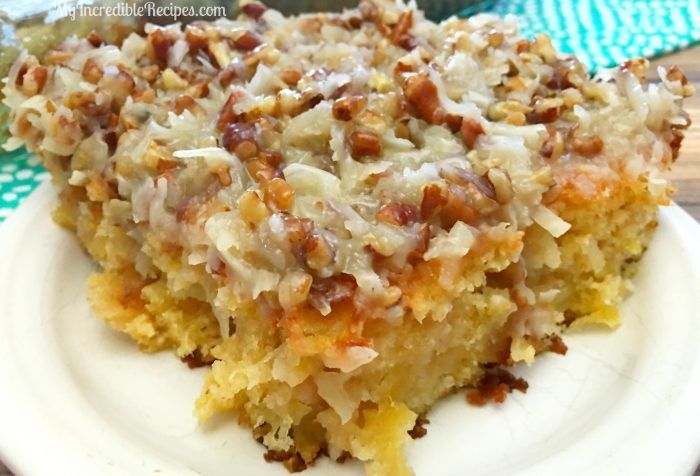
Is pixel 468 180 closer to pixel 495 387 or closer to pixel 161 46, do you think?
pixel 495 387

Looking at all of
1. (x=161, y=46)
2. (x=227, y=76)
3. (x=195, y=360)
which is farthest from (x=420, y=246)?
(x=161, y=46)

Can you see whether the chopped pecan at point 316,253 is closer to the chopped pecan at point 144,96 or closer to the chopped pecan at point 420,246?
the chopped pecan at point 420,246

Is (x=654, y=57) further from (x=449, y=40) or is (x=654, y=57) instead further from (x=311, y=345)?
(x=311, y=345)

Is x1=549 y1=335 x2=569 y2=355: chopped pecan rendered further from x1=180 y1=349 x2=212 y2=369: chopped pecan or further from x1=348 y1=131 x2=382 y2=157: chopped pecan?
x1=180 y1=349 x2=212 y2=369: chopped pecan

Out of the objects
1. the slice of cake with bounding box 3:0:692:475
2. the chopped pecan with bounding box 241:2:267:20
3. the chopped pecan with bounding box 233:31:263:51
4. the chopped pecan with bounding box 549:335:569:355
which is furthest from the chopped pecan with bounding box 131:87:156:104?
the chopped pecan with bounding box 549:335:569:355

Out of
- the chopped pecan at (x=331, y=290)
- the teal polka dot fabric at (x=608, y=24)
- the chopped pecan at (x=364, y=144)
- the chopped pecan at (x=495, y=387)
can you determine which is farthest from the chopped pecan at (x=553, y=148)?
the teal polka dot fabric at (x=608, y=24)

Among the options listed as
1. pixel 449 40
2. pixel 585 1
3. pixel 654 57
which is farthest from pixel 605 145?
pixel 585 1
